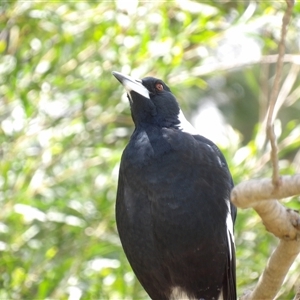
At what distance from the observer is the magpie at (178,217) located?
96.1 inches

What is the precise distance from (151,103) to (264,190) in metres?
1.34

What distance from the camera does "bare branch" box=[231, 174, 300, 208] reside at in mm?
1500

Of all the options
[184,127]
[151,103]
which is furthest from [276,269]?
[151,103]

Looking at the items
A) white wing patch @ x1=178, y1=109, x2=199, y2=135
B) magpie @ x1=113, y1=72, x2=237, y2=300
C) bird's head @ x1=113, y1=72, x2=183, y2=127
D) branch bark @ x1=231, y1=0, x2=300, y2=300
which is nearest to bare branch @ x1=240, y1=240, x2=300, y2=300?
branch bark @ x1=231, y1=0, x2=300, y2=300

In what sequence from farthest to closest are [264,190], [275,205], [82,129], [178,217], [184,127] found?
[82,129] → [184,127] → [178,217] → [275,205] → [264,190]

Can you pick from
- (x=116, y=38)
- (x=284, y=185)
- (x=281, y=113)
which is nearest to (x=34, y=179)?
(x=116, y=38)

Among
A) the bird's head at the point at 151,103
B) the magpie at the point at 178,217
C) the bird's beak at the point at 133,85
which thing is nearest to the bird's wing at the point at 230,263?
the magpie at the point at 178,217

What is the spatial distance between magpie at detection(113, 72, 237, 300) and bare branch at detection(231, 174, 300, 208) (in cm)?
92

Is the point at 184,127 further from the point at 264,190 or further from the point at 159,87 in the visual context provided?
the point at 264,190

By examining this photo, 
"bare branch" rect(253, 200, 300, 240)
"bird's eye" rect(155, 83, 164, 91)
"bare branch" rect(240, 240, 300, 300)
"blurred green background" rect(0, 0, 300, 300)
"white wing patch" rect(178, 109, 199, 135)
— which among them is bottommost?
"blurred green background" rect(0, 0, 300, 300)

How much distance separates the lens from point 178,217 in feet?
7.98

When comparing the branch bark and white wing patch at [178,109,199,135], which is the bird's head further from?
the branch bark

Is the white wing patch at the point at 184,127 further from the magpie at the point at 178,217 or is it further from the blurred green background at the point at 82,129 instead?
the blurred green background at the point at 82,129

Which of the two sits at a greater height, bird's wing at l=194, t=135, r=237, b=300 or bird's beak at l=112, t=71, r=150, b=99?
bird's beak at l=112, t=71, r=150, b=99
